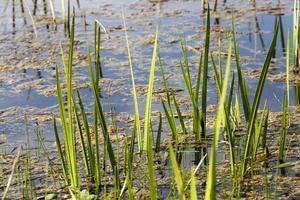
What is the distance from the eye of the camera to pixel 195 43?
11.8 feet

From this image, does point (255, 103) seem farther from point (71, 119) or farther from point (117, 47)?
point (117, 47)

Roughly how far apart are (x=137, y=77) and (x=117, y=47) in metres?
0.61

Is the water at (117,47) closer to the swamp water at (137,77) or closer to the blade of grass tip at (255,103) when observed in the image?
the swamp water at (137,77)

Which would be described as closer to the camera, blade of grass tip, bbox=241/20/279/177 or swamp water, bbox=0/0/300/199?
blade of grass tip, bbox=241/20/279/177

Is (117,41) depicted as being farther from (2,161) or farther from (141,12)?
(2,161)

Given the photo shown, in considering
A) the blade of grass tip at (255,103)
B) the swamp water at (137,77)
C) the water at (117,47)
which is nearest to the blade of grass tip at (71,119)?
the swamp water at (137,77)

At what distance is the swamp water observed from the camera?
1.96m

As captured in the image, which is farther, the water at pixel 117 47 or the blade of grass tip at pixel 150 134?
the water at pixel 117 47

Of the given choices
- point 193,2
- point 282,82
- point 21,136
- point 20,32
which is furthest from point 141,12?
point 21,136

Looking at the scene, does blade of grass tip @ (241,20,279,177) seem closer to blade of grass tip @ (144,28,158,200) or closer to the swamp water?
the swamp water

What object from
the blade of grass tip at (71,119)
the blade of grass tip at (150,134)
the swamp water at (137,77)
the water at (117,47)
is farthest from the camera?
the water at (117,47)

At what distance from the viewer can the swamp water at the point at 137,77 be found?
6.42 ft

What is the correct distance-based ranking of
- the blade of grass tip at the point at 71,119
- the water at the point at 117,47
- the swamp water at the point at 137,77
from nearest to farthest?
the blade of grass tip at the point at 71,119, the swamp water at the point at 137,77, the water at the point at 117,47

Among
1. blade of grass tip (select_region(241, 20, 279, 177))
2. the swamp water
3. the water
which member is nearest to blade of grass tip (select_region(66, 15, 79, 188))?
the swamp water
